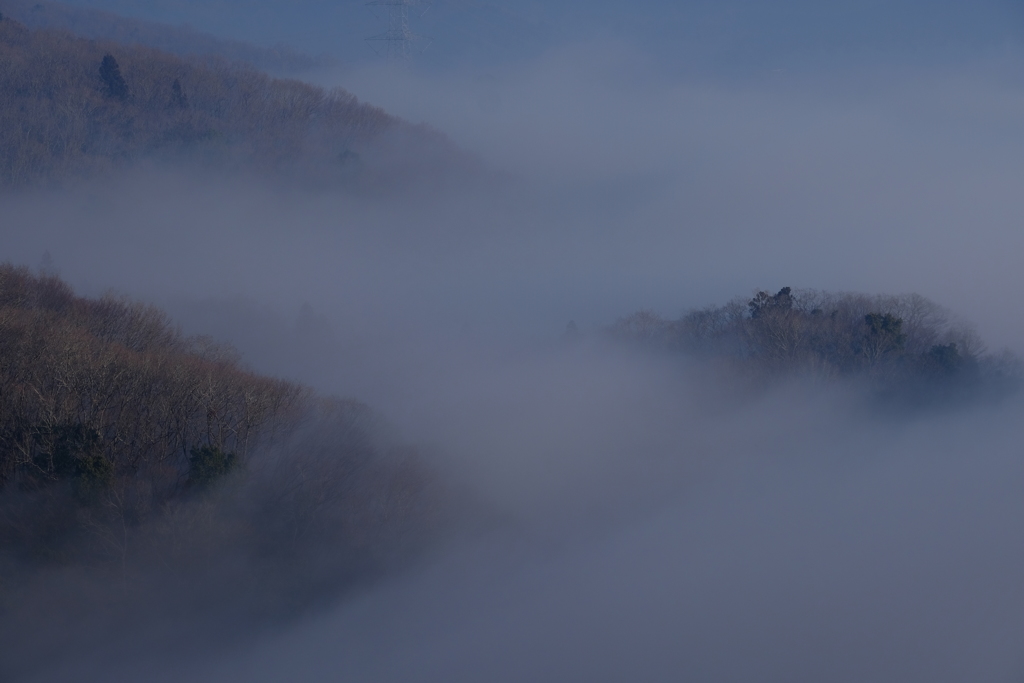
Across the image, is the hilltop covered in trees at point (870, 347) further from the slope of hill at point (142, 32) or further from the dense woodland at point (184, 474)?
the slope of hill at point (142, 32)

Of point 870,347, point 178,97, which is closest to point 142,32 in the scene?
point 178,97

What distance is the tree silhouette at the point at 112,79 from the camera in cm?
7012

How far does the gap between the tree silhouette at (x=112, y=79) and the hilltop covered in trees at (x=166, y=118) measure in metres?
0.10

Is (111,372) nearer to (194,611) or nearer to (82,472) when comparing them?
(82,472)

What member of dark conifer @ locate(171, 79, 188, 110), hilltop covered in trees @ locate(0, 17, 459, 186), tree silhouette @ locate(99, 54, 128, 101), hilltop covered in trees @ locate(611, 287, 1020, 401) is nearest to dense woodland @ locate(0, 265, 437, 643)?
hilltop covered in trees @ locate(611, 287, 1020, 401)

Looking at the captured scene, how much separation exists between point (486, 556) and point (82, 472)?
11480 millimetres

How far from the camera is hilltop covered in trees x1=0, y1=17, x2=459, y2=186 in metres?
68.8

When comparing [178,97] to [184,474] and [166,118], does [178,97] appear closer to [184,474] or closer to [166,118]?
[166,118]

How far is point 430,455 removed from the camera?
25906 millimetres

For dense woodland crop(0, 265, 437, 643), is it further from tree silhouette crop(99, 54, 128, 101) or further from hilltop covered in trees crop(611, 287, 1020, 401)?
tree silhouette crop(99, 54, 128, 101)

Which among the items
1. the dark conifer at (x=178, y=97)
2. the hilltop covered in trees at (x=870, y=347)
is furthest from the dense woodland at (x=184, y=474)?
the dark conifer at (x=178, y=97)

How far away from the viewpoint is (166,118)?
74.6 meters

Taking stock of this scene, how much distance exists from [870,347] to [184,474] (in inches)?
1194

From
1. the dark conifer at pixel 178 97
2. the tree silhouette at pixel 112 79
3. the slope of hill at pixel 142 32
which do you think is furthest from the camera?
the slope of hill at pixel 142 32
